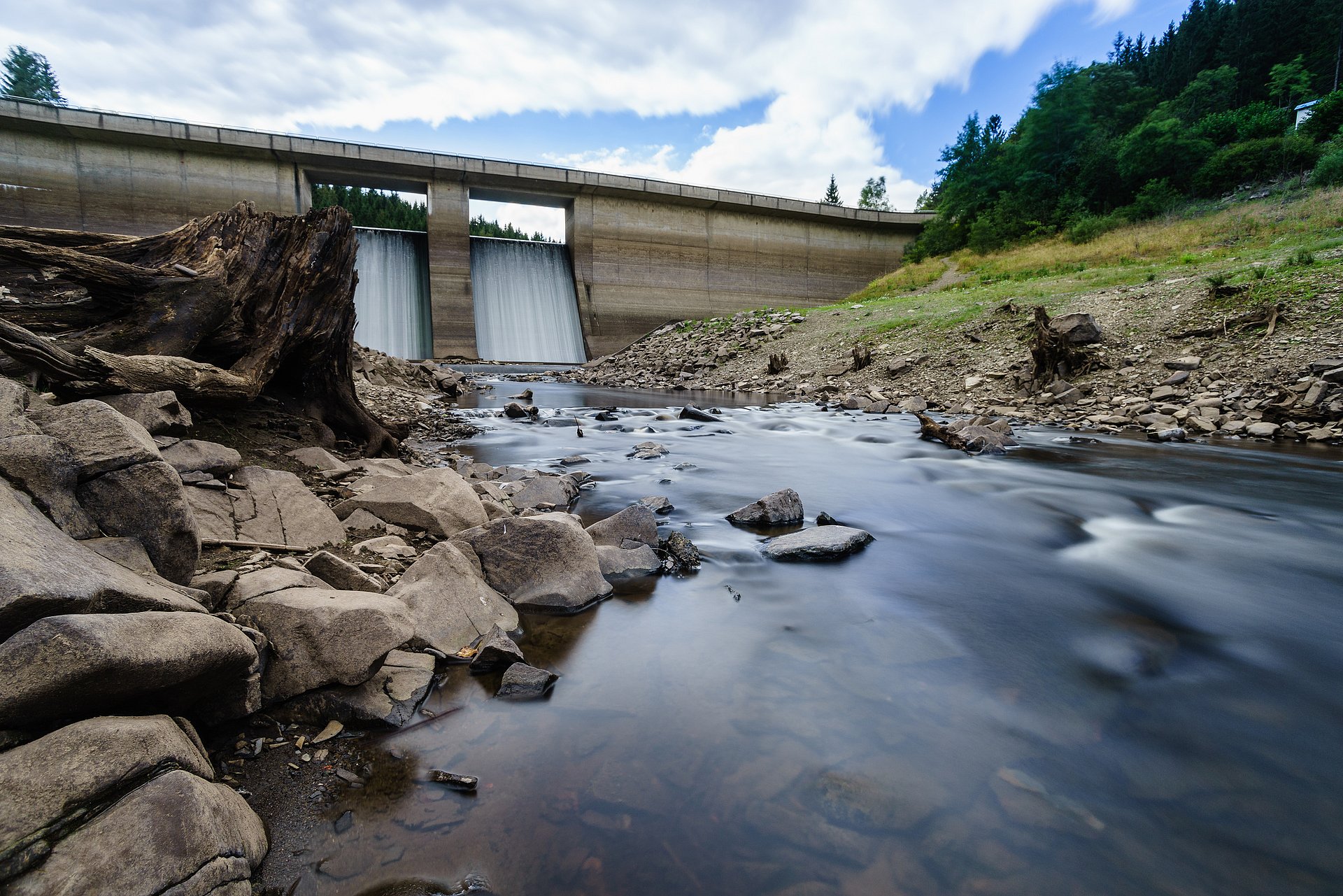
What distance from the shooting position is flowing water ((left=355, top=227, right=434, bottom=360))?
96.2 ft

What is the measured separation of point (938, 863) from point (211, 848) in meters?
1.95

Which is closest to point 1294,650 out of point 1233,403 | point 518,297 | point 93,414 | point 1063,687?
point 1063,687

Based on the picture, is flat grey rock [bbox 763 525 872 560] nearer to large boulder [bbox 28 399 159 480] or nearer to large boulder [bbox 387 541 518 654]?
large boulder [bbox 387 541 518 654]

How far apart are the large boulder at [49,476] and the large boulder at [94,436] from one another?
0.14 feet

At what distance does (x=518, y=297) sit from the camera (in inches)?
1313

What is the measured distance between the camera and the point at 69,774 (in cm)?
139

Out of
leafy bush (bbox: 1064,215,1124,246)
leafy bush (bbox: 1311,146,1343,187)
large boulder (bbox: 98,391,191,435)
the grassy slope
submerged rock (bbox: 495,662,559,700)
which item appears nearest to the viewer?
submerged rock (bbox: 495,662,559,700)

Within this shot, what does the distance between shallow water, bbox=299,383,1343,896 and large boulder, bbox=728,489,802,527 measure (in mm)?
305

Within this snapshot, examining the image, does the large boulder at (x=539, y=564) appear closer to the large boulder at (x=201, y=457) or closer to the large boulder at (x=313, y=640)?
the large boulder at (x=313, y=640)

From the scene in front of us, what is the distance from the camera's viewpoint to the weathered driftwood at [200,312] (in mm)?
3760

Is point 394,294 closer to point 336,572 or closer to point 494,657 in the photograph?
point 336,572

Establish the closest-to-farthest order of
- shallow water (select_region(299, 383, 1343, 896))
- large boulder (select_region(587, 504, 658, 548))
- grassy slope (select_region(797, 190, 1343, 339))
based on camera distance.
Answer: shallow water (select_region(299, 383, 1343, 896)), large boulder (select_region(587, 504, 658, 548)), grassy slope (select_region(797, 190, 1343, 339))

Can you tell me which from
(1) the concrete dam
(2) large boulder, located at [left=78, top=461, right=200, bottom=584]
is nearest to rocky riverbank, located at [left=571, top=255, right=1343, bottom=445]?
(2) large boulder, located at [left=78, top=461, right=200, bottom=584]

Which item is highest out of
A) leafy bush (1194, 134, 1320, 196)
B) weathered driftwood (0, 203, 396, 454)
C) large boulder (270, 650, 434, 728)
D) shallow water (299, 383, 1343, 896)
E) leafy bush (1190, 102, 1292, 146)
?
leafy bush (1190, 102, 1292, 146)
